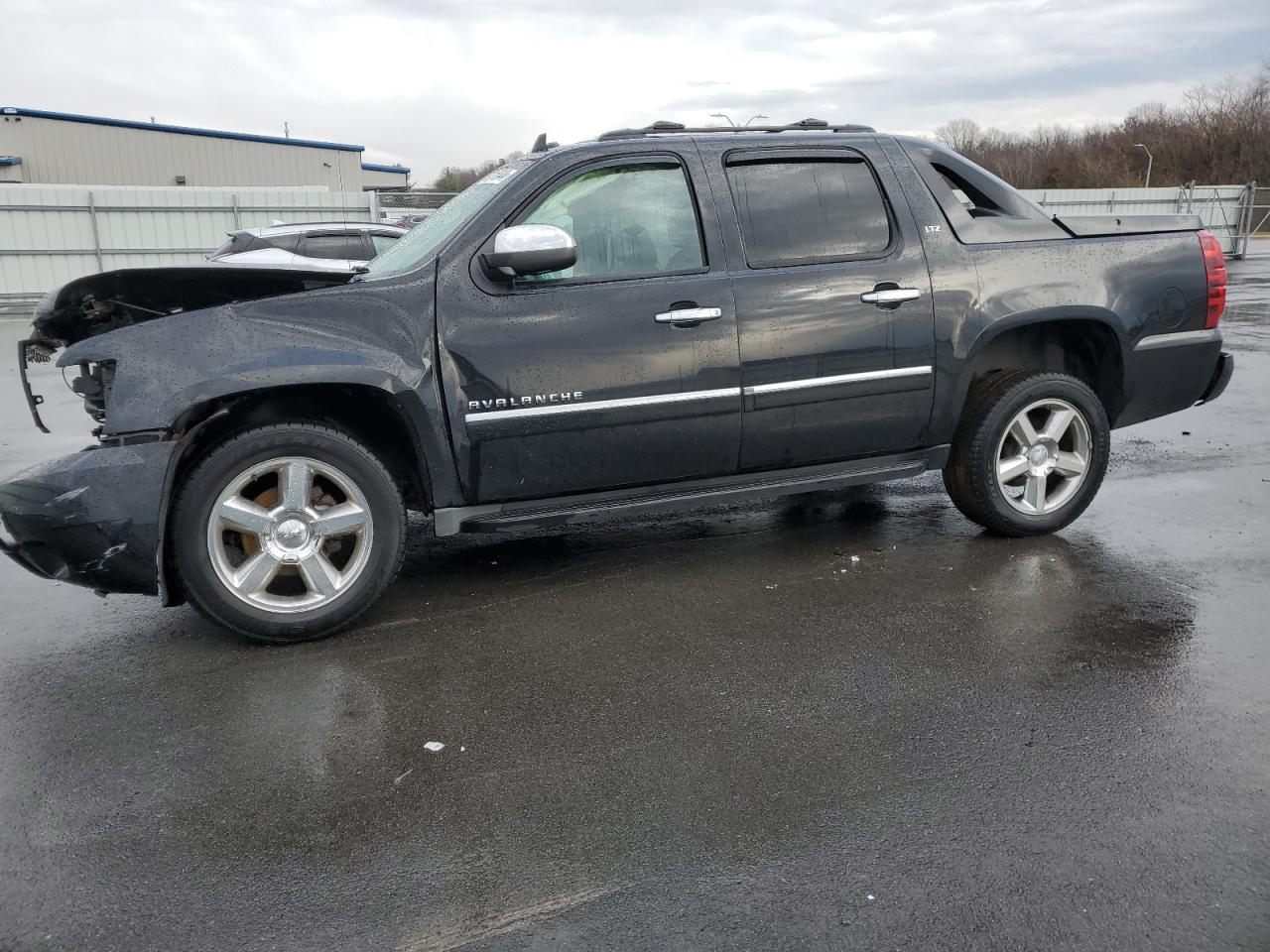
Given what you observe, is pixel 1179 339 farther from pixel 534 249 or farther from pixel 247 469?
pixel 247 469

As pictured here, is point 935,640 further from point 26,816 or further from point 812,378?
point 26,816

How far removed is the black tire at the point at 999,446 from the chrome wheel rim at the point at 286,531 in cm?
283

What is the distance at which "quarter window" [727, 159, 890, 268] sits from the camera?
4.56 metres

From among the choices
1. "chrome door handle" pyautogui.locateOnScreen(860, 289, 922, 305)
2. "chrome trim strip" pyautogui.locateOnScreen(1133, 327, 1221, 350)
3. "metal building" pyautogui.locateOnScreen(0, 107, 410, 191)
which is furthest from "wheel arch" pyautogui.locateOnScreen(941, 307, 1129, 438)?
"metal building" pyautogui.locateOnScreen(0, 107, 410, 191)

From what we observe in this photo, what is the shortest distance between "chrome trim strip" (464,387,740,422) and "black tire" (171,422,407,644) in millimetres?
474

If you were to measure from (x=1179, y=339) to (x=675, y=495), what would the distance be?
274 centimetres

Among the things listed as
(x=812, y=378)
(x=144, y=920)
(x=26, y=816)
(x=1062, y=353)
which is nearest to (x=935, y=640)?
(x=812, y=378)

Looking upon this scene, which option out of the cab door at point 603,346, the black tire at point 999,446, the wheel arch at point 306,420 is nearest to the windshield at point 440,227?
the cab door at point 603,346

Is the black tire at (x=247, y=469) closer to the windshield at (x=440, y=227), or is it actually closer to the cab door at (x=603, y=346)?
the cab door at (x=603, y=346)

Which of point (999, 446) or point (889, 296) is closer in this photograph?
point (889, 296)

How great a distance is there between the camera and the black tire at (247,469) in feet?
12.6

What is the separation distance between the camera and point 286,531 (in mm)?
3973

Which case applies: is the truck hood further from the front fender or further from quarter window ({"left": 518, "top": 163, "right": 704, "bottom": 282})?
quarter window ({"left": 518, "top": 163, "right": 704, "bottom": 282})

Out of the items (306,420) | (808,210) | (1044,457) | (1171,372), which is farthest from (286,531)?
(1171,372)
